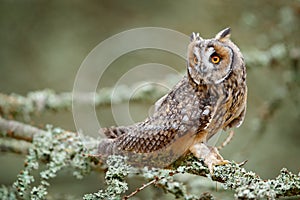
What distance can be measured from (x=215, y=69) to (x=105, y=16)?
2665mm

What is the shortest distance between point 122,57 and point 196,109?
234 cm

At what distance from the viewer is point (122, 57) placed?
3734mm

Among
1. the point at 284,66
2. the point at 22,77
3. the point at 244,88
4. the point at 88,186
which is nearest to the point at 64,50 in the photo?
the point at 22,77

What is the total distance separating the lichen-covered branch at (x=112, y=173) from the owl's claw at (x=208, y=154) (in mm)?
17

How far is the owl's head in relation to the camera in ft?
4.54

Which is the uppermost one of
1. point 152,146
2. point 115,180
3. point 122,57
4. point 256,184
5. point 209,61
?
point 122,57

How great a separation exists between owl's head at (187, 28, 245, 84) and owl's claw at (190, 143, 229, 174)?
0.62 feet

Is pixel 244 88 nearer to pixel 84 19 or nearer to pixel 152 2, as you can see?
pixel 152 2

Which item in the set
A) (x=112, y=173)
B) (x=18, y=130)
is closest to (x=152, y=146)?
(x=112, y=173)

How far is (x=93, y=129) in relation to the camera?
6.72ft

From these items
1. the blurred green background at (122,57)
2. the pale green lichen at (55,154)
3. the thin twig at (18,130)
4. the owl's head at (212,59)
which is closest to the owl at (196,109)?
the owl's head at (212,59)

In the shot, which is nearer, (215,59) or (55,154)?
(215,59)

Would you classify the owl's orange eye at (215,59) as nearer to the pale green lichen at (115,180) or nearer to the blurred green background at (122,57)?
the pale green lichen at (115,180)

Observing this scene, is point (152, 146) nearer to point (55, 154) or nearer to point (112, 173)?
point (112, 173)
